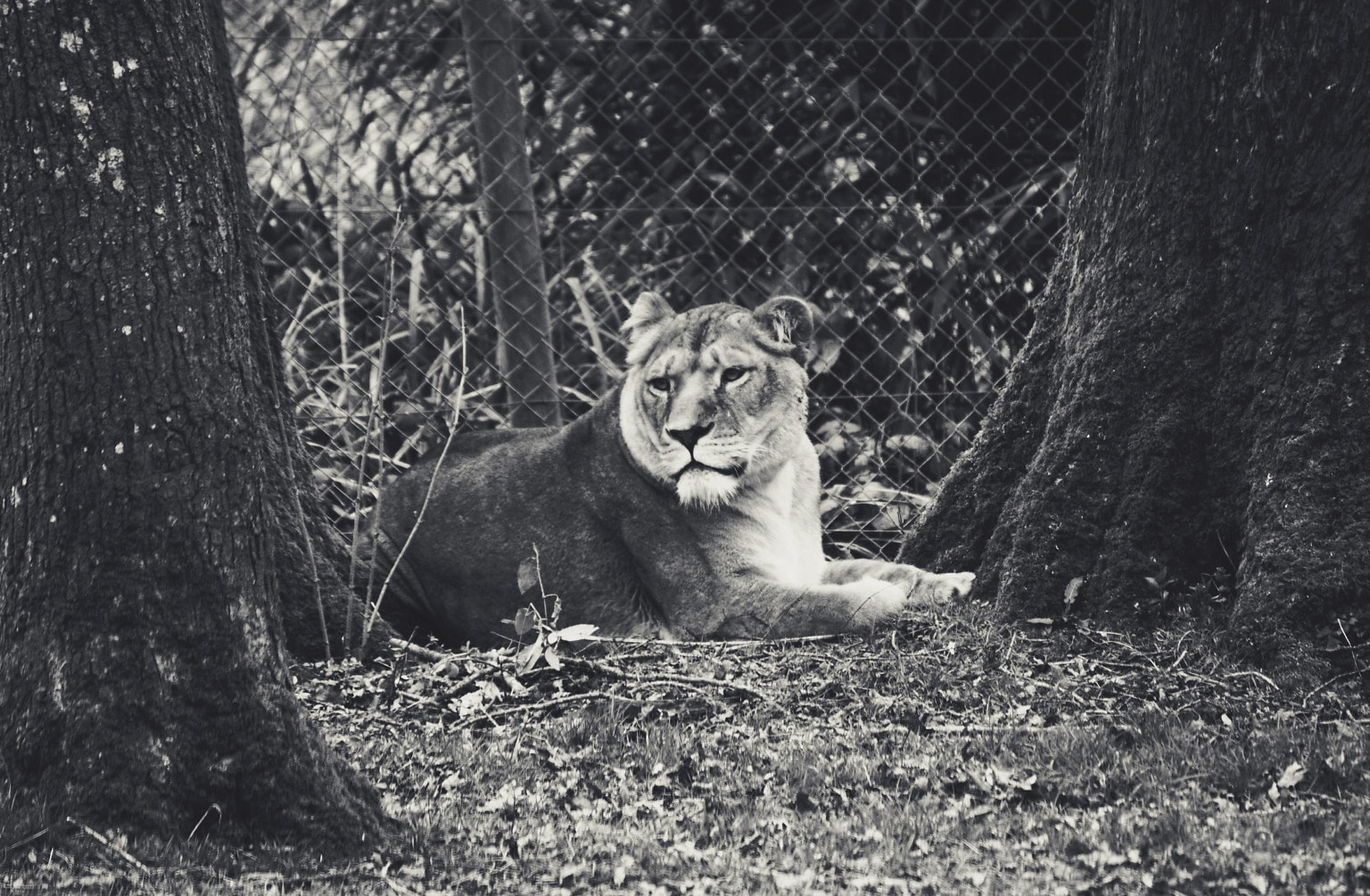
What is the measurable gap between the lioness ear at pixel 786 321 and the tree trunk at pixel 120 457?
2.98 meters

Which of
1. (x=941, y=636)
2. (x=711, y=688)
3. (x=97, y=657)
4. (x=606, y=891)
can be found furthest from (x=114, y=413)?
(x=941, y=636)

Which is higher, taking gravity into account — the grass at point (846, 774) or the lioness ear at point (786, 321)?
the lioness ear at point (786, 321)

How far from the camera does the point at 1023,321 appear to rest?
822 cm

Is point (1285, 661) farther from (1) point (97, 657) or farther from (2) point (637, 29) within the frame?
(2) point (637, 29)

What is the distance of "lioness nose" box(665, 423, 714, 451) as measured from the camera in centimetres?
561

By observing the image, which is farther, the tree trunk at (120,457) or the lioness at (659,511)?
the lioness at (659,511)

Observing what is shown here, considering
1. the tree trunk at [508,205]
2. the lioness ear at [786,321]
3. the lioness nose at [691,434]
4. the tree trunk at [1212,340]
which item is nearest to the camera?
the tree trunk at [1212,340]

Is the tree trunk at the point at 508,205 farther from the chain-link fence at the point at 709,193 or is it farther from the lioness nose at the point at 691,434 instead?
the lioness nose at the point at 691,434

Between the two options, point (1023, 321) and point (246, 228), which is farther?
point (1023, 321)

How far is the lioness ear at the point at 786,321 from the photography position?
5852mm

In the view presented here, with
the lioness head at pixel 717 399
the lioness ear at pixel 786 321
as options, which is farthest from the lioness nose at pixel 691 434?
the lioness ear at pixel 786 321

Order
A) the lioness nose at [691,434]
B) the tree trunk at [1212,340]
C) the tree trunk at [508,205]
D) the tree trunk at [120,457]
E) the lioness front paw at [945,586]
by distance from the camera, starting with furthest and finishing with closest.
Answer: the tree trunk at [508,205] → the lioness nose at [691,434] → the lioness front paw at [945,586] → the tree trunk at [1212,340] → the tree trunk at [120,457]

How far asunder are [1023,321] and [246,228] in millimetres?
4490

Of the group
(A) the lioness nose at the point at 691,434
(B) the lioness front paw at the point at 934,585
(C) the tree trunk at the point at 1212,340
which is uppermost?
(C) the tree trunk at the point at 1212,340
